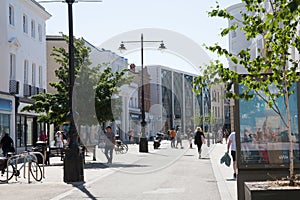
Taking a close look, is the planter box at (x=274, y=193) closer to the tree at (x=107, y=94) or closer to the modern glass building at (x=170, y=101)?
the tree at (x=107, y=94)

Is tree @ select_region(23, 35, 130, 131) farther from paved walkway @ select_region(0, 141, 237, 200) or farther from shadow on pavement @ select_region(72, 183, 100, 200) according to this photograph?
shadow on pavement @ select_region(72, 183, 100, 200)

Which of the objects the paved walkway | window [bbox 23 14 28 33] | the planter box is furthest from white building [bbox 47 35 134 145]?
the planter box

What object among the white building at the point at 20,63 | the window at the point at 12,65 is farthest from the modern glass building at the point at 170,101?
the window at the point at 12,65

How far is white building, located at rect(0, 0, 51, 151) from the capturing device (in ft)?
113

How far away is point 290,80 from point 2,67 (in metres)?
27.7

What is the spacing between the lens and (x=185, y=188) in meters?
14.4

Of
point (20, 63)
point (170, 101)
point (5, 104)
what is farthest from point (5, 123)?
point (170, 101)

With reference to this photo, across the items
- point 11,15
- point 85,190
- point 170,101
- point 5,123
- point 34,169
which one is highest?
point 11,15

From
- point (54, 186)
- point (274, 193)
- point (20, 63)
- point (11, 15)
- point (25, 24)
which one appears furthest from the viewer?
point (25, 24)

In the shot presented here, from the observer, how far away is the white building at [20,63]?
113 feet

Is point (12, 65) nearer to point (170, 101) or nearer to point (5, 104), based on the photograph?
point (5, 104)

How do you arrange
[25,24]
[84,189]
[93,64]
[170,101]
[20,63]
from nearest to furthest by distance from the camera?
[84,189] → [93,64] → [20,63] → [25,24] → [170,101]

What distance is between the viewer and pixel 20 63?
37438 millimetres

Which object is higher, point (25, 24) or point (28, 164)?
point (25, 24)
